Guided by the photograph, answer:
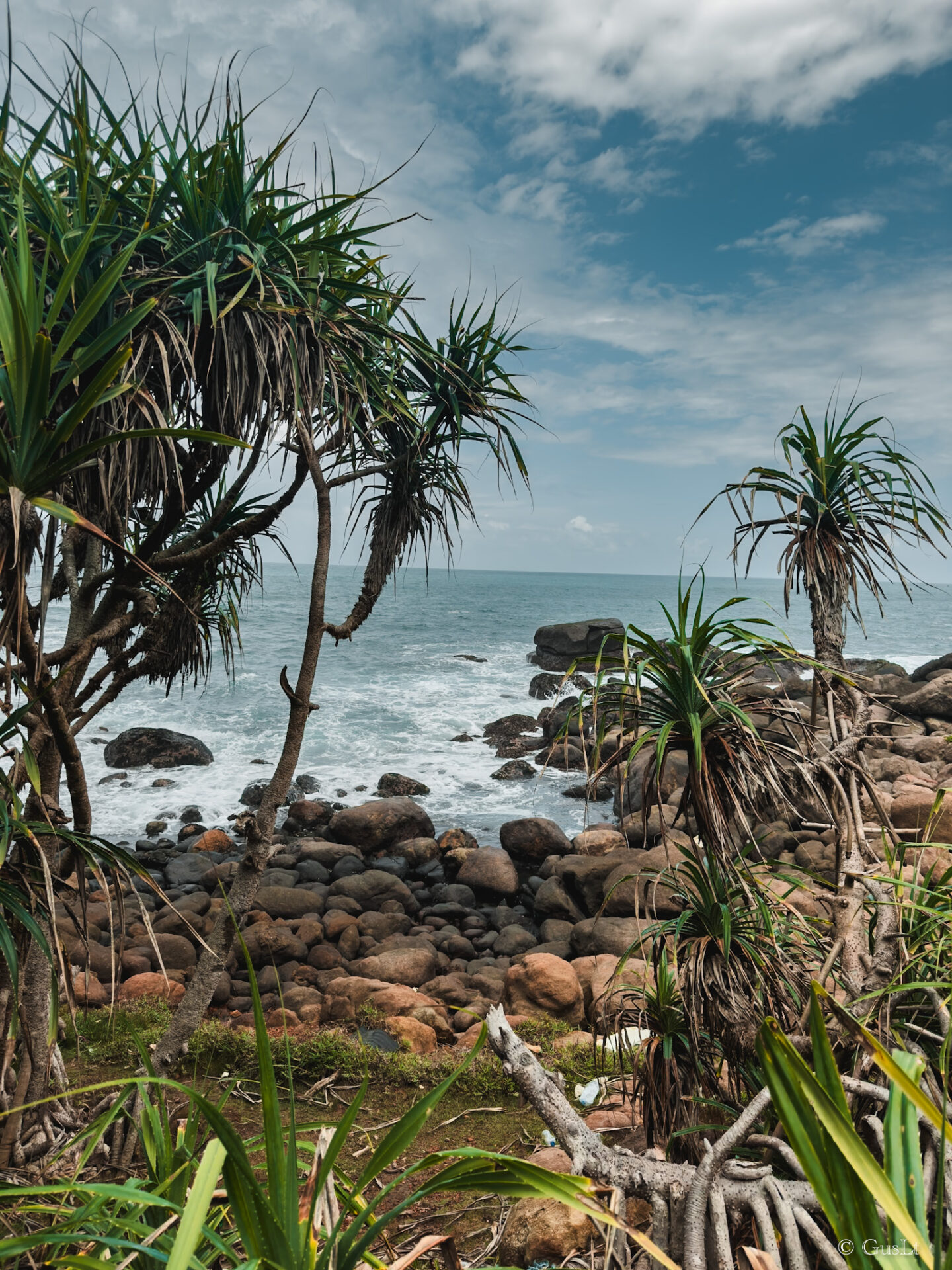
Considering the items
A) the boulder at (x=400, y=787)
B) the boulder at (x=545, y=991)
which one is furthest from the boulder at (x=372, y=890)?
the boulder at (x=400, y=787)

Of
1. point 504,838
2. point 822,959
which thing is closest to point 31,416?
point 822,959

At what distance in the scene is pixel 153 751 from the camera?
1548 centimetres

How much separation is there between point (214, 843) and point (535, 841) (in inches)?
185

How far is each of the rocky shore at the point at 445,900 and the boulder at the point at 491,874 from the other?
2cm

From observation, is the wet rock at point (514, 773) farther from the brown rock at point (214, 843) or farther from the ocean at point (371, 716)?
the brown rock at point (214, 843)

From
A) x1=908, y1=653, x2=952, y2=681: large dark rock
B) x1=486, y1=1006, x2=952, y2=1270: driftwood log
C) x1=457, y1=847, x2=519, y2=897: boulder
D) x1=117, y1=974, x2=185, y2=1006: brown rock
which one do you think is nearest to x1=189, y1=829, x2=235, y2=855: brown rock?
x1=457, y1=847, x2=519, y2=897: boulder

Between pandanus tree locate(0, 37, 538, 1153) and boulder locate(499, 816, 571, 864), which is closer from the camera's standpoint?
pandanus tree locate(0, 37, 538, 1153)

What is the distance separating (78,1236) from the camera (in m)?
1.09

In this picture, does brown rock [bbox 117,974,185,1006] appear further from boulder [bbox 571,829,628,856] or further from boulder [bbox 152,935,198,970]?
boulder [bbox 571,829,628,856]

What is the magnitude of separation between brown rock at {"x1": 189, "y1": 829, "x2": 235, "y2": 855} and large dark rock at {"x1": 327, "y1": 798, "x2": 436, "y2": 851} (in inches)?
60.0

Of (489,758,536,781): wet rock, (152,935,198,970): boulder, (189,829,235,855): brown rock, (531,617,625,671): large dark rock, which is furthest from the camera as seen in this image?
(531,617,625,671): large dark rock

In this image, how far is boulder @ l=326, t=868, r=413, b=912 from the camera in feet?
27.8

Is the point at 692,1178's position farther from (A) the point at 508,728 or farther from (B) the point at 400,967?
(A) the point at 508,728

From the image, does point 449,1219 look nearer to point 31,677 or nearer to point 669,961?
point 669,961
